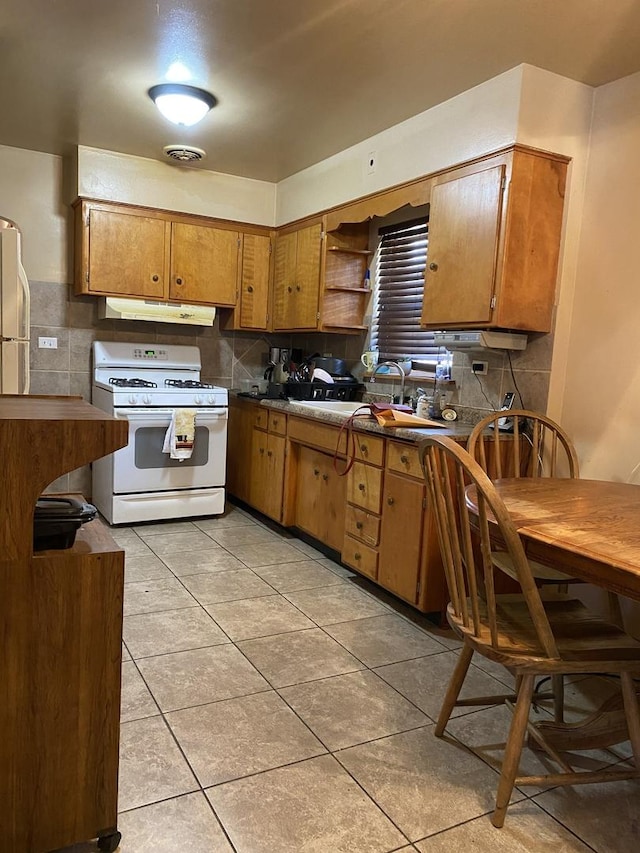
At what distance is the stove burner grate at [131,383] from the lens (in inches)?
160

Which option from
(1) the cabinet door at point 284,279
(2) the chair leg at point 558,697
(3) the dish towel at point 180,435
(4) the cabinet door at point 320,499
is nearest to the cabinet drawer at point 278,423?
(4) the cabinet door at point 320,499

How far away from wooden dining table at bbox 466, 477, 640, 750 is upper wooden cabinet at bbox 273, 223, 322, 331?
236 centimetres

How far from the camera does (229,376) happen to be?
4.89 meters

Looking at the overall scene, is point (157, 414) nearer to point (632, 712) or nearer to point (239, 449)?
point (239, 449)

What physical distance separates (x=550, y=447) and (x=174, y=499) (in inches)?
95.5

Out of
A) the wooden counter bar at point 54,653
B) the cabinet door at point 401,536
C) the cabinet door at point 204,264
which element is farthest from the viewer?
the cabinet door at point 204,264

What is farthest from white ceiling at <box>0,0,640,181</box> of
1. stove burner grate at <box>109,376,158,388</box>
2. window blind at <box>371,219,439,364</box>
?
stove burner grate at <box>109,376,158,388</box>

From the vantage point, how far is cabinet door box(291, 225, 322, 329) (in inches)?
162

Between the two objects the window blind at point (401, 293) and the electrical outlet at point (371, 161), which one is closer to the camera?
the electrical outlet at point (371, 161)

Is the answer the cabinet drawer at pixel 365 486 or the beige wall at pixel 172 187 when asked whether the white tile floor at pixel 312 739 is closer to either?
the cabinet drawer at pixel 365 486

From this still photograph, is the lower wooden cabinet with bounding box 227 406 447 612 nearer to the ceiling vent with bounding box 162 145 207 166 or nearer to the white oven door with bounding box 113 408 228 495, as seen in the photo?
the white oven door with bounding box 113 408 228 495

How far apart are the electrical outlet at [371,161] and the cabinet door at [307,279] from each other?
0.62 m

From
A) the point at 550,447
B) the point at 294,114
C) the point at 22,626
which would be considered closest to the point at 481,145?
the point at 294,114

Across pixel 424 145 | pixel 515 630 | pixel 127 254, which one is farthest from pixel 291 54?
pixel 515 630
